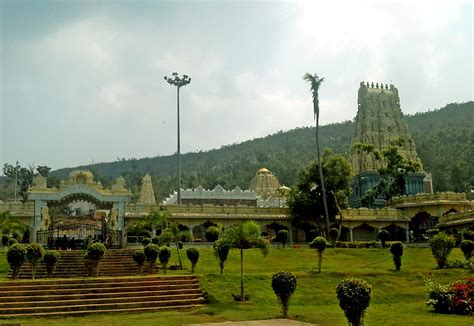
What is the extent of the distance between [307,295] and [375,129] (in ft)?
157

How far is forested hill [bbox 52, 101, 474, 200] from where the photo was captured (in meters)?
90.4

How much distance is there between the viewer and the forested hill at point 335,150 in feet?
296

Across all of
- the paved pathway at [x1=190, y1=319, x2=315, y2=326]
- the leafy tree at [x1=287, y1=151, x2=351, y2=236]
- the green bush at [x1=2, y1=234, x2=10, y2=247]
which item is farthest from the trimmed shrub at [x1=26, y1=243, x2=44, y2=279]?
the leafy tree at [x1=287, y1=151, x2=351, y2=236]

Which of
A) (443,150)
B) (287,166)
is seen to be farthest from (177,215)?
(287,166)

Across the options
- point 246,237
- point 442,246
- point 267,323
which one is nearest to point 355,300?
point 267,323

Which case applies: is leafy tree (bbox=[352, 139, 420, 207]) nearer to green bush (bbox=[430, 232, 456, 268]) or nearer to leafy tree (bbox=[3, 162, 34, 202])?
green bush (bbox=[430, 232, 456, 268])

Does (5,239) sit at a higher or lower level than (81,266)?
higher

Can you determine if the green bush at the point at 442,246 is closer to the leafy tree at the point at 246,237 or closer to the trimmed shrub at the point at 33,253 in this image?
the leafy tree at the point at 246,237

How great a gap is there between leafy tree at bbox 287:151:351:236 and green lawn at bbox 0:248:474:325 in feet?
42.4

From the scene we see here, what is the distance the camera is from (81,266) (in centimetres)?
2852

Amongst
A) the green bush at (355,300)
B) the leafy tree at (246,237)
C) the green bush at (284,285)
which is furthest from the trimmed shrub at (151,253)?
the green bush at (355,300)

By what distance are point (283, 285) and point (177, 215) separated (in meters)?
29.6

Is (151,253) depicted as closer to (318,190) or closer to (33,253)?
(33,253)

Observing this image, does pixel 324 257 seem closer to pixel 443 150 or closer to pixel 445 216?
pixel 445 216
